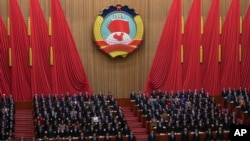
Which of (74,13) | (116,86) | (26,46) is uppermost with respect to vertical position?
(74,13)

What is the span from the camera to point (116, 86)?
11594 mm

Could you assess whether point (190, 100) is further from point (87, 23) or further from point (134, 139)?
point (87, 23)

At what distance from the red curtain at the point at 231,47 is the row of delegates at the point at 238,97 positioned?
0.44 m

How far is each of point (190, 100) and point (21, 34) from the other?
14.9 feet

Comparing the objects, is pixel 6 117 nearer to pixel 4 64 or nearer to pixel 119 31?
pixel 4 64

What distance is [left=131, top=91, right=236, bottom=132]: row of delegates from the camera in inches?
347

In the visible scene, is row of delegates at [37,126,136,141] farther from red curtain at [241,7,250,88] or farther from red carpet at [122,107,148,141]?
red curtain at [241,7,250,88]

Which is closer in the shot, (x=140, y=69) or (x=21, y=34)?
(x=21, y=34)

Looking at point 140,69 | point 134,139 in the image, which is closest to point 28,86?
point 140,69

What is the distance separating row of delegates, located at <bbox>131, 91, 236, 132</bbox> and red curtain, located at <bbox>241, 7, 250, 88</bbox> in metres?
2.15

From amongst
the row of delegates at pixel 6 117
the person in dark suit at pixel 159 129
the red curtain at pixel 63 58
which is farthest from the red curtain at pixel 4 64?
the person in dark suit at pixel 159 129

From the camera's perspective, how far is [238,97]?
10.6 m

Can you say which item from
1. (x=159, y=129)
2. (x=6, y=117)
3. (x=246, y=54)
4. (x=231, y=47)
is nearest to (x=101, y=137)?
(x=159, y=129)

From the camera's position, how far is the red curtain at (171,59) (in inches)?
456
